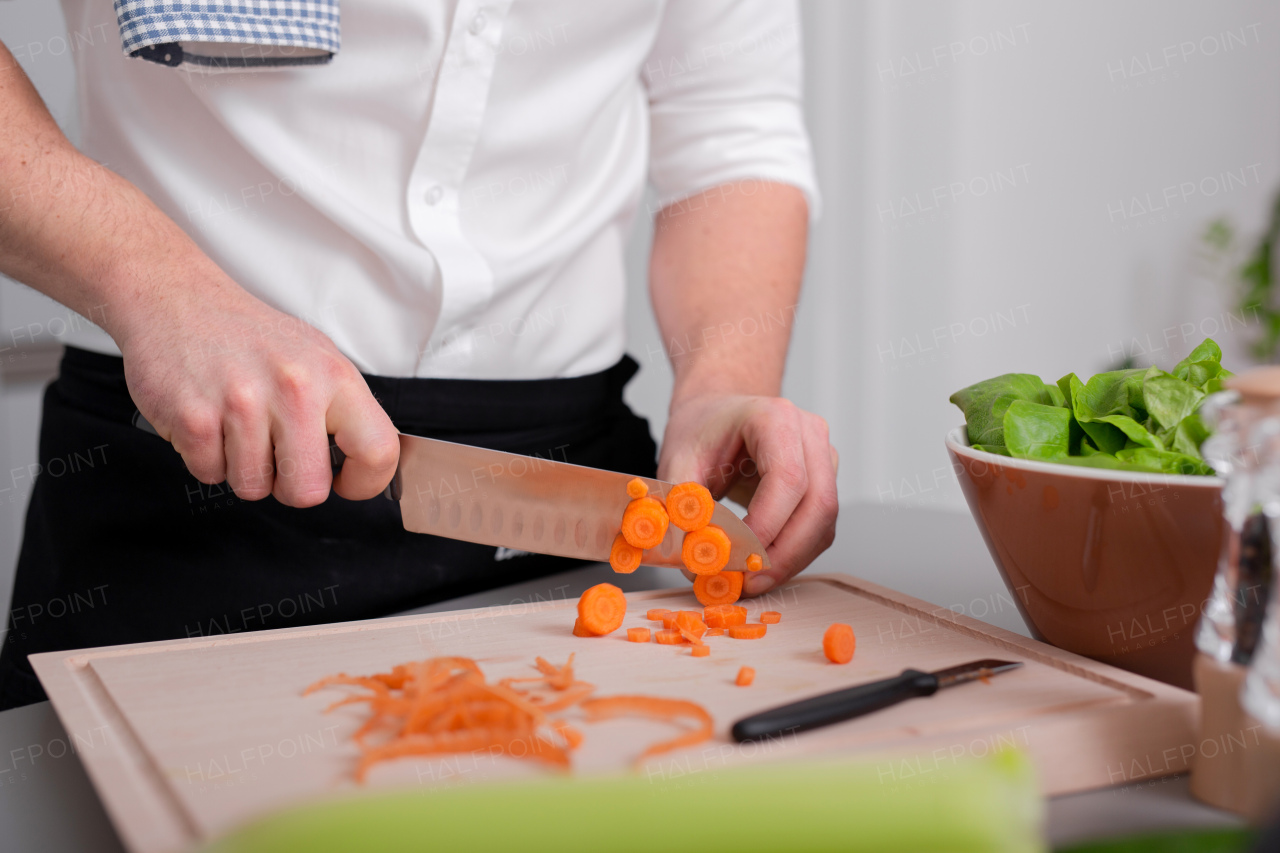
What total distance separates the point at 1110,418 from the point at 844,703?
0.30 metres

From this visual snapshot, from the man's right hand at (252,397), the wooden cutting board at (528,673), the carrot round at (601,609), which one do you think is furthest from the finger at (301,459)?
the carrot round at (601,609)

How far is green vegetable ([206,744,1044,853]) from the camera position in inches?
13.0

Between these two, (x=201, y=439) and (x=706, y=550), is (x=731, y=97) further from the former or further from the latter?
(x=201, y=439)

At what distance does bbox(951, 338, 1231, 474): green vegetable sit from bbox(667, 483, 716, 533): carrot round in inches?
10.1

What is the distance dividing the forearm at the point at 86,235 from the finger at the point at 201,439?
0.11 m

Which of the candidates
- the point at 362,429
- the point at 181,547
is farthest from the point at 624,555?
the point at 181,547

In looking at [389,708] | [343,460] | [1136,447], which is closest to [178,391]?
[343,460]

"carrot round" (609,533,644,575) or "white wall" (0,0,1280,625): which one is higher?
"white wall" (0,0,1280,625)

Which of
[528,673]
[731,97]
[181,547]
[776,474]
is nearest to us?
[528,673]

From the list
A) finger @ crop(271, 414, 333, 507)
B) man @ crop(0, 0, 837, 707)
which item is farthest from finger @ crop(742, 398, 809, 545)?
finger @ crop(271, 414, 333, 507)

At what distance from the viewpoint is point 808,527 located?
1.03 meters

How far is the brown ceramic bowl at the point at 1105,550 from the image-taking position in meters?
0.68

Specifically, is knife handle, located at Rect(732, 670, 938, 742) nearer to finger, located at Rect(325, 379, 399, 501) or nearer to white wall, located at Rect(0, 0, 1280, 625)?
finger, located at Rect(325, 379, 399, 501)

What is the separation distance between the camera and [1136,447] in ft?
2.46
